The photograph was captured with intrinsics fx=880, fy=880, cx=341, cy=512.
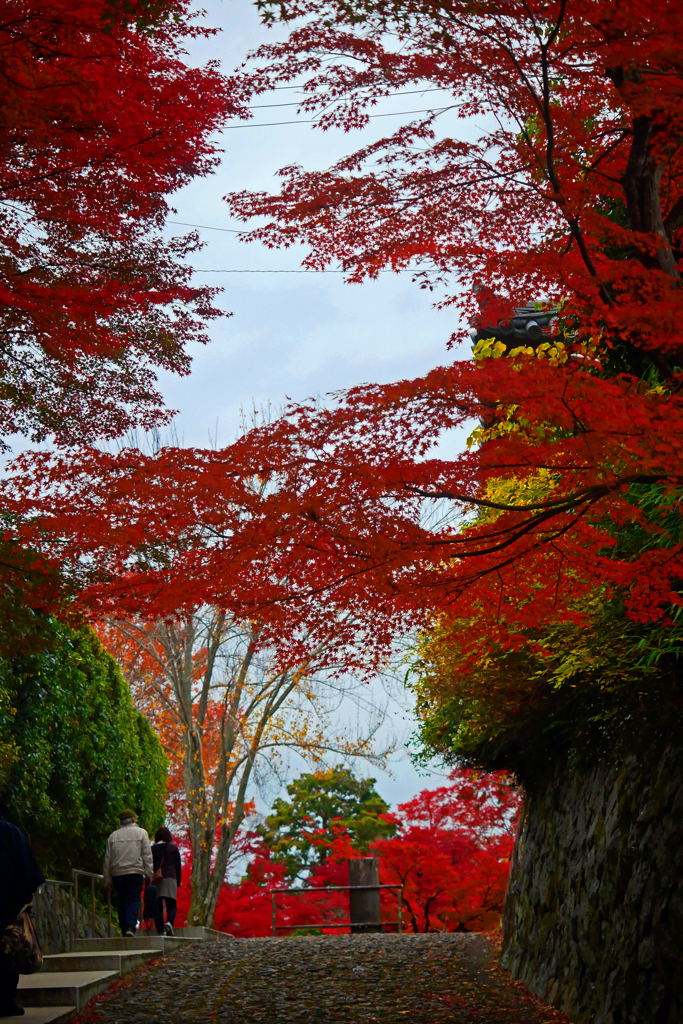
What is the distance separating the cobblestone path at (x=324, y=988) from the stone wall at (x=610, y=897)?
447 mm

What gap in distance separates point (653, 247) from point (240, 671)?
38.3 ft

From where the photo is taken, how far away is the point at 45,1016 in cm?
602

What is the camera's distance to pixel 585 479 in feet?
18.9

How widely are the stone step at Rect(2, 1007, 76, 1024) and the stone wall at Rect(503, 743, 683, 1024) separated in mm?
3723

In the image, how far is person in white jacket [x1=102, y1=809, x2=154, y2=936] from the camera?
10.4m

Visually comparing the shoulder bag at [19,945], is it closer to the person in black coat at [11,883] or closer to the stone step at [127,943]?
the person in black coat at [11,883]

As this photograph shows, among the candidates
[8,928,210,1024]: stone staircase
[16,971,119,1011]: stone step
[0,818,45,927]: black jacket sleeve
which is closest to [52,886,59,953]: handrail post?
[8,928,210,1024]: stone staircase

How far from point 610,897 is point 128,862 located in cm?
603

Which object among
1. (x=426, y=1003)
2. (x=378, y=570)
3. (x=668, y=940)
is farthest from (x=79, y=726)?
(x=668, y=940)

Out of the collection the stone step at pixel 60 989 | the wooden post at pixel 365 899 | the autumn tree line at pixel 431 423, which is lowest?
the wooden post at pixel 365 899

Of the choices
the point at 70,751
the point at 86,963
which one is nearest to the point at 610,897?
the point at 86,963

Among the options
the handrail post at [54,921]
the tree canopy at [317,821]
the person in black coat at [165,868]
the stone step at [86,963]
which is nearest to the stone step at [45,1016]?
the stone step at [86,963]

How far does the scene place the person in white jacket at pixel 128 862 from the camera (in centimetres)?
1040

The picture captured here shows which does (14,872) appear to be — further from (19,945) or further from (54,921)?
(54,921)
